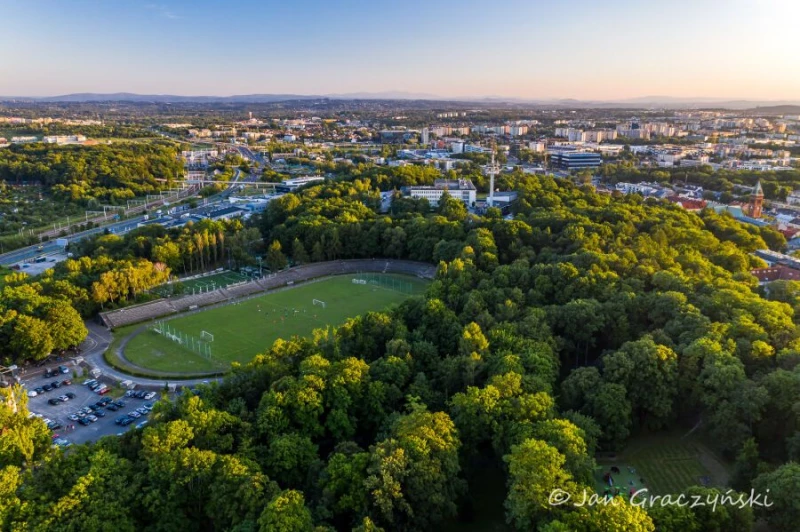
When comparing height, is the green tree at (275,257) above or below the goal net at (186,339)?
above

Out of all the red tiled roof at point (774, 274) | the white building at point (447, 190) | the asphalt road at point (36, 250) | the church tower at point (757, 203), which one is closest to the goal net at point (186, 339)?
the asphalt road at point (36, 250)

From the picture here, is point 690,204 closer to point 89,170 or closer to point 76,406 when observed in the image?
point 76,406

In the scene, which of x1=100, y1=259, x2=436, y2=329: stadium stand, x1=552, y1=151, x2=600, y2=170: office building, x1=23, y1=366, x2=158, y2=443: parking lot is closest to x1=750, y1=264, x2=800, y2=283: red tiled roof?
x1=100, y1=259, x2=436, y2=329: stadium stand

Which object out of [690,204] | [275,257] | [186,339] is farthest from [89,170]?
[690,204]

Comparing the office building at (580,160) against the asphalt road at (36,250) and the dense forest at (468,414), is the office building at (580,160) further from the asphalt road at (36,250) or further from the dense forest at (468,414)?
the asphalt road at (36,250)

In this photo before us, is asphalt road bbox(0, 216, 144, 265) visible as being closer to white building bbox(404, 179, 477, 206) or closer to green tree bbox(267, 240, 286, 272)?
green tree bbox(267, 240, 286, 272)

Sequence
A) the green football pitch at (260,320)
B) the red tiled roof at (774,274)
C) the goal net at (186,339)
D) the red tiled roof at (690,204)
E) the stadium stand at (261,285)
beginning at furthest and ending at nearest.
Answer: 1. the red tiled roof at (690,204)
2. the stadium stand at (261,285)
3. the red tiled roof at (774,274)
4. the goal net at (186,339)
5. the green football pitch at (260,320)

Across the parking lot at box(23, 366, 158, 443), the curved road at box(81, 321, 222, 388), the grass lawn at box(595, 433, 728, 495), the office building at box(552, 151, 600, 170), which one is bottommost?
the parking lot at box(23, 366, 158, 443)
